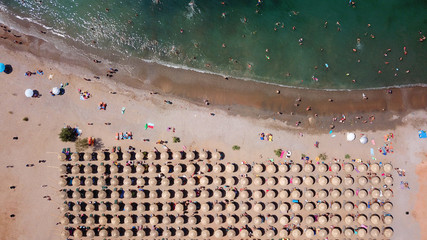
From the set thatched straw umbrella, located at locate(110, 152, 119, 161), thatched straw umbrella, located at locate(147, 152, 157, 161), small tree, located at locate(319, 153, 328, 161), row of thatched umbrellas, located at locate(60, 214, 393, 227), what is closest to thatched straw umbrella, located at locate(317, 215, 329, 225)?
row of thatched umbrellas, located at locate(60, 214, 393, 227)

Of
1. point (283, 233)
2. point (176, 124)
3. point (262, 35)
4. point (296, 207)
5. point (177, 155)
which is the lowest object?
point (283, 233)

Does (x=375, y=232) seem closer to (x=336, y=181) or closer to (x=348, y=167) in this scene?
(x=336, y=181)

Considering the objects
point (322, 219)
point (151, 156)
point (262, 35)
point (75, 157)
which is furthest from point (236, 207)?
point (262, 35)

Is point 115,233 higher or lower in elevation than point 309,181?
lower

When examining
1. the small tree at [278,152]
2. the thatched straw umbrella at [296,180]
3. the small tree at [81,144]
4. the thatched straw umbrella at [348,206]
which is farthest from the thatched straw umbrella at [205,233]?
the small tree at [81,144]

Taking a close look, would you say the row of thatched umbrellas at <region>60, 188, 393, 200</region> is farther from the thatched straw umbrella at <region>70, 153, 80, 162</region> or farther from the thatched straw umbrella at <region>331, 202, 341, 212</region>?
the thatched straw umbrella at <region>70, 153, 80, 162</region>

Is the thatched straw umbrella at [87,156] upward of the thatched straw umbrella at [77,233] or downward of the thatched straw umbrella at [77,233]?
upward

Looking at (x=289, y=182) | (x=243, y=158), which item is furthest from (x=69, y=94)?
(x=289, y=182)

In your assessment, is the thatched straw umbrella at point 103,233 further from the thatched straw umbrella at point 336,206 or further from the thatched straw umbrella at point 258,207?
the thatched straw umbrella at point 336,206
